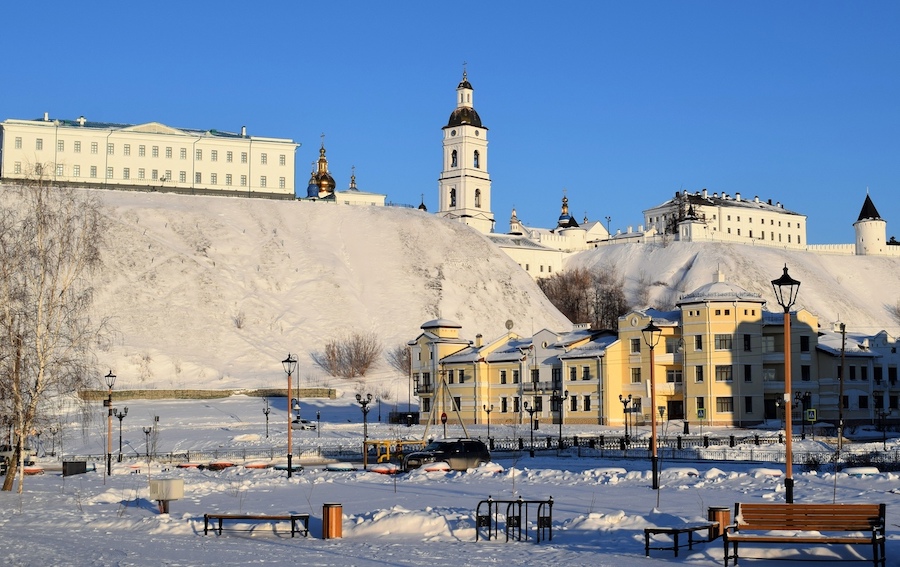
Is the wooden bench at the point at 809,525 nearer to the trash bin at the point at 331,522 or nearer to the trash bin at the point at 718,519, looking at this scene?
the trash bin at the point at 718,519

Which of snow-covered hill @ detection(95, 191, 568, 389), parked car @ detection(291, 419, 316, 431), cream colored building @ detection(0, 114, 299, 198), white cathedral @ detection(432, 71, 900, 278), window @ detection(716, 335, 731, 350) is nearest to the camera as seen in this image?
parked car @ detection(291, 419, 316, 431)

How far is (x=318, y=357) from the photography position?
107 m

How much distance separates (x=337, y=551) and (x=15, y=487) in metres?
16.6

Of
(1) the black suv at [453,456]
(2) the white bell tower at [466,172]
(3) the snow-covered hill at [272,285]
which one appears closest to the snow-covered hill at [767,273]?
(2) the white bell tower at [466,172]

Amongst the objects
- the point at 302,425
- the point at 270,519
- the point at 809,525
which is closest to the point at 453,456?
the point at 270,519

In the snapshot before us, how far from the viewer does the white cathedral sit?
174 meters

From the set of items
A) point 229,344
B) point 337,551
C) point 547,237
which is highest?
point 547,237

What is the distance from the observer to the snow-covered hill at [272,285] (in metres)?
104

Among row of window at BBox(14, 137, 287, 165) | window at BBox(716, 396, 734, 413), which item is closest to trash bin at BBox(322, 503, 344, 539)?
window at BBox(716, 396, 734, 413)

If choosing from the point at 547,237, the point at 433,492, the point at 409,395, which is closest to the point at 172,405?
the point at 409,395

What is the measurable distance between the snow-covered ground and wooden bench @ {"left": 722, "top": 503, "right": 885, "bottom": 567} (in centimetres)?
32

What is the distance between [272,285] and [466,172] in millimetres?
61276

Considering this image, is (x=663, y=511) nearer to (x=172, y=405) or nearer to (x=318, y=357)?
(x=172, y=405)

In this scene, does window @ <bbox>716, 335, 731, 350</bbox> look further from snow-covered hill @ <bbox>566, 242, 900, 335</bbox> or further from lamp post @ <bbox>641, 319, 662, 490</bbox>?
snow-covered hill @ <bbox>566, 242, 900, 335</bbox>
